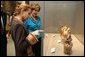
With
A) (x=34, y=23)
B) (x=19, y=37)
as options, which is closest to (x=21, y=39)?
(x=19, y=37)

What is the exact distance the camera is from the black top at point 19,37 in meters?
1.12

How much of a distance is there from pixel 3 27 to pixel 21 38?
0.18 m

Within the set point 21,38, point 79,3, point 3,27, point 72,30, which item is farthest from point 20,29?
point 79,3

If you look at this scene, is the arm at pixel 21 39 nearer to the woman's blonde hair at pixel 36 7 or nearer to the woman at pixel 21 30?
the woman at pixel 21 30

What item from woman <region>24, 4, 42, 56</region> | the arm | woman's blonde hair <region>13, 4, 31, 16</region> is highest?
woman's blonde hair <region>13, 4, 31, 16</region>

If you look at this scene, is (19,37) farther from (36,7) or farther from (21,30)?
(36,7)

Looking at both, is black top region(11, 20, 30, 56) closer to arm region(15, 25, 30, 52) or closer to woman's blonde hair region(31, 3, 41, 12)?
arm region(15, 25, 30, 52)

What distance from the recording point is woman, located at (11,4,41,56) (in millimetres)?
1120

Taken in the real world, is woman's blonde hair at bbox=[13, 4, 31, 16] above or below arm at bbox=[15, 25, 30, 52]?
above

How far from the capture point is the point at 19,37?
1140 mm

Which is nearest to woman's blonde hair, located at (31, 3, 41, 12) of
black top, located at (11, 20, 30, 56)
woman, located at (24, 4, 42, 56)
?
woman, located at (24, 4, 42, 56)

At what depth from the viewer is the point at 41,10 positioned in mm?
1248

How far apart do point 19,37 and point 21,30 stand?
4cm

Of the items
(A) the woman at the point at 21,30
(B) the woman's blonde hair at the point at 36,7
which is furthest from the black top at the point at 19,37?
(B) the woman's blonde hair at the point at 36,7
